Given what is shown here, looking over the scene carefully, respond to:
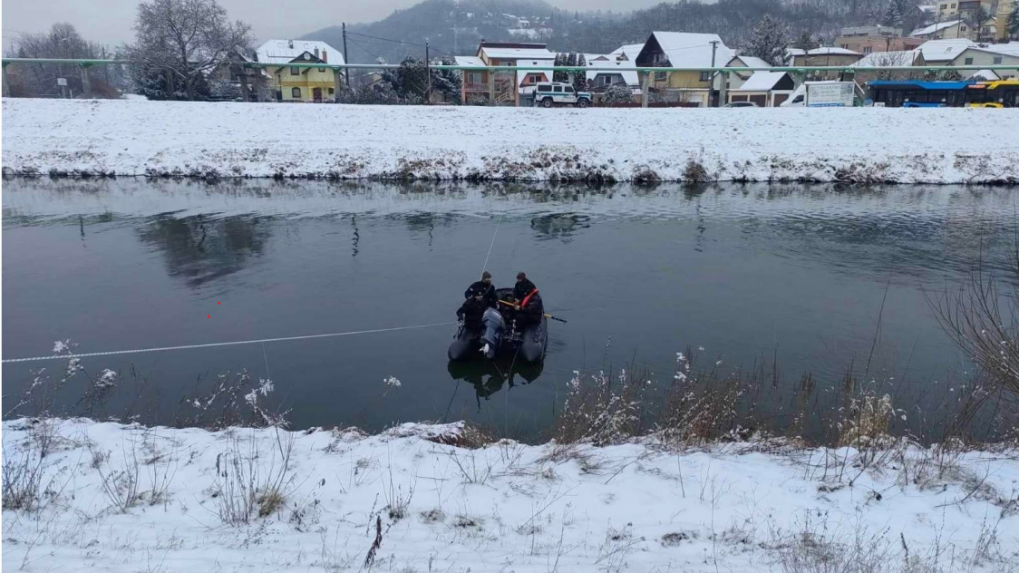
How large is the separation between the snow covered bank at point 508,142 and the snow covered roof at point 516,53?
44184mm

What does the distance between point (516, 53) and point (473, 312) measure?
7800 centimetres

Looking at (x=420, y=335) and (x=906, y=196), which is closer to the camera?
(x=420, y=335)

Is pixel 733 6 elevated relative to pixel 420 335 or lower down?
elevated

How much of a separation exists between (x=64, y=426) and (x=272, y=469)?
11.0ft

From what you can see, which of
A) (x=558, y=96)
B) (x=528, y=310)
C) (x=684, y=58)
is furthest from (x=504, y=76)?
(x=528, y=310)

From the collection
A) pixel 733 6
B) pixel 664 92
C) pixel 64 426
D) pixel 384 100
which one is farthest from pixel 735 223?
pixel 733 6

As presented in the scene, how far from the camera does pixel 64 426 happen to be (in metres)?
7.71

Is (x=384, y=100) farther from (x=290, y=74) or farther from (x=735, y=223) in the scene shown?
(x=735, y=223)

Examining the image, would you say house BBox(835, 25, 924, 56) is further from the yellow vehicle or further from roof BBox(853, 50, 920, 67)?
the yellow vehicle

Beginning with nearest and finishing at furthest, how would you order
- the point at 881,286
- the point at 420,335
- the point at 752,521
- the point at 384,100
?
the point at 752,521, the point at 420,335, the point at 881,286, the point at 384,100

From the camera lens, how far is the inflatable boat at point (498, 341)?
10.9m

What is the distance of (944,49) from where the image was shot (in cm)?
7525

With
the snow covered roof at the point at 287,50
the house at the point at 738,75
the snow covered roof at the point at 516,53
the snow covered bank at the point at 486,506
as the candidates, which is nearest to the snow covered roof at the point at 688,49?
the house at the point at 738,75

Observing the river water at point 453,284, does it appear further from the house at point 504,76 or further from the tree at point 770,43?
the tree at point 770,43
